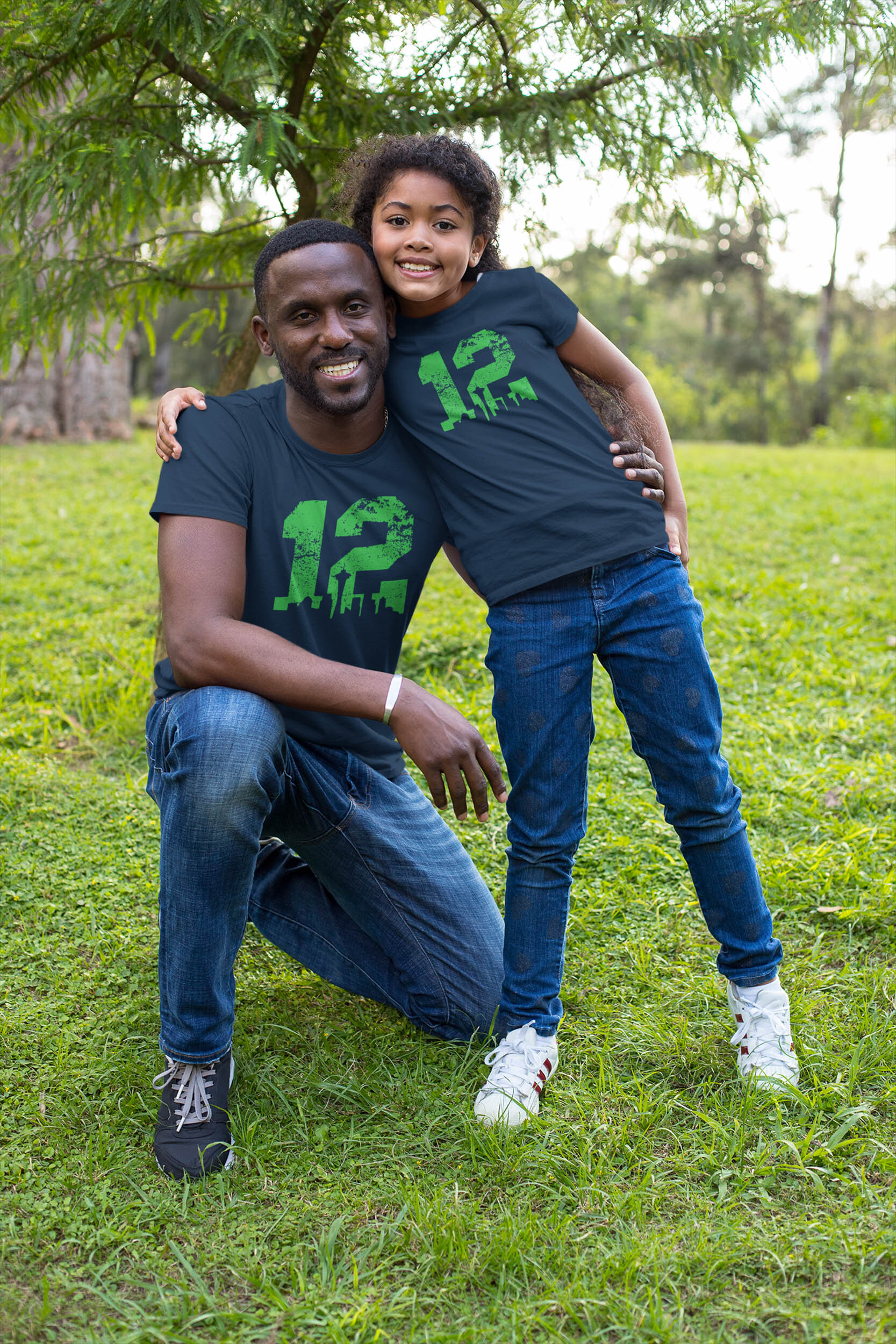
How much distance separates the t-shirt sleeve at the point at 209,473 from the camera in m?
2.23

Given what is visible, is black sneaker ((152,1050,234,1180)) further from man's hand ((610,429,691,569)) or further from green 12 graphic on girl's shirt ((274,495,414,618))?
man's hand ((610,429,691,569))

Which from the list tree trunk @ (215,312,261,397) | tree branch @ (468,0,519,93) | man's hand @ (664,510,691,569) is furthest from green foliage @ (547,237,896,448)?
man's hand @ (664,510,691,569)

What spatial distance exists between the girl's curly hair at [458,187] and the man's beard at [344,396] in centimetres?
34

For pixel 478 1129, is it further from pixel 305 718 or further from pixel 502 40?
pixel 502 40

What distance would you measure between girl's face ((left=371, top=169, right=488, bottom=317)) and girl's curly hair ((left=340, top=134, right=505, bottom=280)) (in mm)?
27

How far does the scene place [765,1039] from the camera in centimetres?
227

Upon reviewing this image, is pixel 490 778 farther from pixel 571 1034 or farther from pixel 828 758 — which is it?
pixel 828 758

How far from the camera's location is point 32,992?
8.55 ft

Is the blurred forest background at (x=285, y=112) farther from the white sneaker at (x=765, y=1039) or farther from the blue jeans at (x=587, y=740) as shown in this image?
the white sneaker at (x=765, y=1039)

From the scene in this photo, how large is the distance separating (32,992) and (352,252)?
1841mm

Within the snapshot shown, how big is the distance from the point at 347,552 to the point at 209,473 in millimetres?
340

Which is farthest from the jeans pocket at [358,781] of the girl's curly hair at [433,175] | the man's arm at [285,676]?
the girl's curly hair at [433,175]

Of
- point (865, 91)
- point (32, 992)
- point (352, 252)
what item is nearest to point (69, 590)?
point (32, 992)

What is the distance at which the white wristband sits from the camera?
215cm
